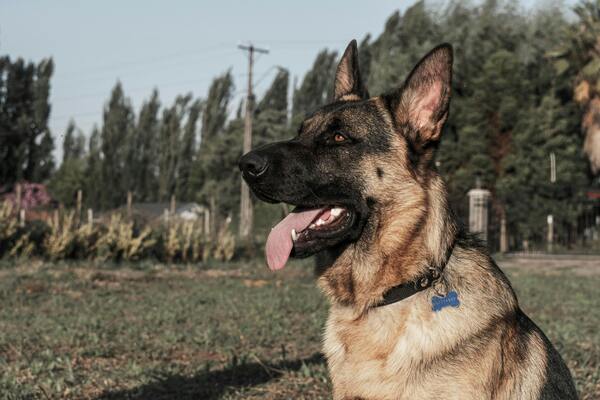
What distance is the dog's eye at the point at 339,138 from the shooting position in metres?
3.74

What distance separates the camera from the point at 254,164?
3.47 m

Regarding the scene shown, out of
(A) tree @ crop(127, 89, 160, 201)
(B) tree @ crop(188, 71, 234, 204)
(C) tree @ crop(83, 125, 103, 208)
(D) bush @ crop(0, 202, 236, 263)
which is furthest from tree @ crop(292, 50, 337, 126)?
(D) bush @ crop(0, 202, 236, 263)

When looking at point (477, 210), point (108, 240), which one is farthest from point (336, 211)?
→ point (477, 210)

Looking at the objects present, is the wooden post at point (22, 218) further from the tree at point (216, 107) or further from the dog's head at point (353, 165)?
the tree at point (216, 107)

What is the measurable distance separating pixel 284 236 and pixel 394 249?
56 cm

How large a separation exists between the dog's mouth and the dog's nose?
0.35 metres

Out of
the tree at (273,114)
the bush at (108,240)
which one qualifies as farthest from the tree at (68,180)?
the bush at (108,240)

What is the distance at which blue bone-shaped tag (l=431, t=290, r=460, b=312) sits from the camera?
11.0 feet

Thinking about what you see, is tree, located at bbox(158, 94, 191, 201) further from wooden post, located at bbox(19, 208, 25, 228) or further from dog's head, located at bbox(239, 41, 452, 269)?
dog's head, located at bbox(239, 41, 452, 269)

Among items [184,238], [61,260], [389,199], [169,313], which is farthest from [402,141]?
[184,238]

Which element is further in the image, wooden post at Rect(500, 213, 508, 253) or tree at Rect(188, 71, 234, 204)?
tree at Rect(188, 71, 234, 204)

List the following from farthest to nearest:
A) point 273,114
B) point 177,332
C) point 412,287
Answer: point 273,114
point 177,332
point 412,287

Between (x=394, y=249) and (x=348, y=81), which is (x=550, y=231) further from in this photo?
(x=394, y=249)

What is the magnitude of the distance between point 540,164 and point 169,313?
2505 centimetres
